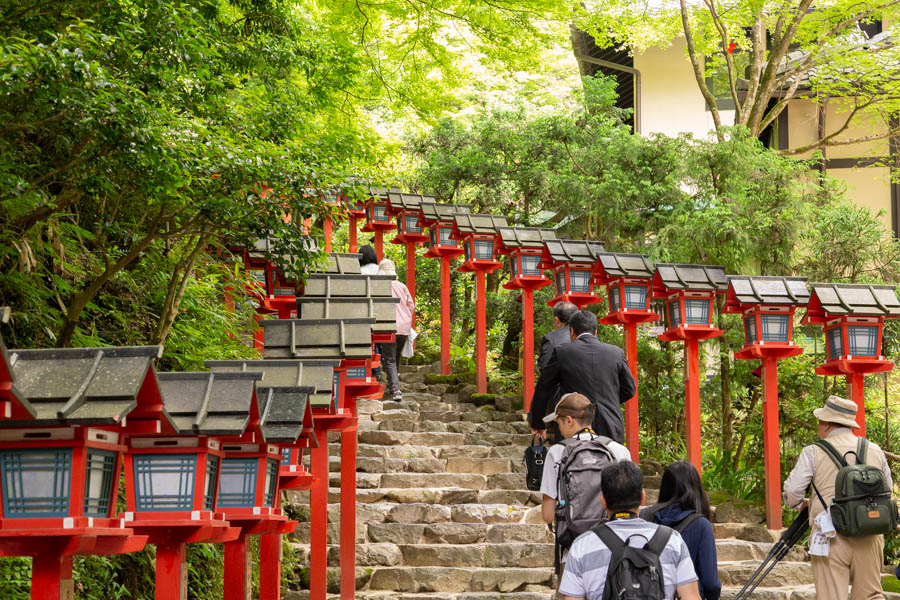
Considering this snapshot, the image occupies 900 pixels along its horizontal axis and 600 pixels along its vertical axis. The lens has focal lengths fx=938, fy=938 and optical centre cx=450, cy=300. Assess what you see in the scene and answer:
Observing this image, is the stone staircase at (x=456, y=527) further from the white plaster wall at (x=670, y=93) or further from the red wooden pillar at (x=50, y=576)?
the white plaster wall at (x=670, y=93)

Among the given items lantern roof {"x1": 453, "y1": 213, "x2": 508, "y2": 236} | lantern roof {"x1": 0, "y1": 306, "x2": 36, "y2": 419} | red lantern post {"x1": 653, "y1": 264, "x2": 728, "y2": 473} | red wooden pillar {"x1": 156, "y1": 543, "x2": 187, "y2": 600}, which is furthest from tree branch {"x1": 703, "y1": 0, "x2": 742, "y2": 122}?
lantern roof {"x1": 0, "y1": 306, "x2": 36, "y2": 419}

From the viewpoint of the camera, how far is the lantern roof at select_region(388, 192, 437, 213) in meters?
16.1

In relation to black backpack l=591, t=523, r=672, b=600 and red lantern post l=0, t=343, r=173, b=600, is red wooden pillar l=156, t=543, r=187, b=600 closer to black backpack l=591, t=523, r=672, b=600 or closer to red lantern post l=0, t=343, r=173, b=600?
red lantern post l=0, t=343, r=173, b=600

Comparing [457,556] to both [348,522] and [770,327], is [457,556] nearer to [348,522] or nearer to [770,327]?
[348,522]

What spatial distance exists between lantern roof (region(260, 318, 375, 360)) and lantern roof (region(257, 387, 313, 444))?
5.33ft

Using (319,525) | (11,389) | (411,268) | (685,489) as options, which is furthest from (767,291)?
(11,389)

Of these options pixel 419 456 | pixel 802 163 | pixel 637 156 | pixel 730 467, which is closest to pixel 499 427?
pixel 419 456

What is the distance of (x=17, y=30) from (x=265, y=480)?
3382 millimetres

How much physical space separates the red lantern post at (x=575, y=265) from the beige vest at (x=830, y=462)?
19.1ft

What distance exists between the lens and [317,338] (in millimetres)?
7227

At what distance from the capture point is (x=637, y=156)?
13.3 meters

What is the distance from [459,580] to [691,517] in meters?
4.36

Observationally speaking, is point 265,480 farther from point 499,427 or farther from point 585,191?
point 585,191

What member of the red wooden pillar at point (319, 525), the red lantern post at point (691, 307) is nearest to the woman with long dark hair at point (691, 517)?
the red wooden pillar at point (319, 525)
